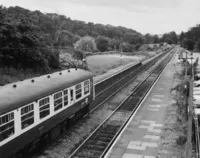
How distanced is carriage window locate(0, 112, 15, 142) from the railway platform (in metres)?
4.71

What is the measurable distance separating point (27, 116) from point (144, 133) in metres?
7.72

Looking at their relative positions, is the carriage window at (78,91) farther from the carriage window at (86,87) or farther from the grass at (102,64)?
the grass at (102,64)

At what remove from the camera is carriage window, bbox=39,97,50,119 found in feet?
43.7

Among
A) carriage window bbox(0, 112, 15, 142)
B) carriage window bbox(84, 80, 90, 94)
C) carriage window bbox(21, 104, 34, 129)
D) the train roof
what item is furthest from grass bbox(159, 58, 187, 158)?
carriage window bbox(0, 112, 15, 142)

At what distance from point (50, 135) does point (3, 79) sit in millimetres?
13896

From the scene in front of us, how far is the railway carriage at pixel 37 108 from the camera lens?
10.9 m

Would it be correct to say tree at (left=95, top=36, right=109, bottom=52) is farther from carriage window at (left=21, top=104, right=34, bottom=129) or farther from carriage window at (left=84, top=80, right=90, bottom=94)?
carriage window at (left=21, top=104, right=34, bottom=129)

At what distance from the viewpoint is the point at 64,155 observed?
13875 millimetres

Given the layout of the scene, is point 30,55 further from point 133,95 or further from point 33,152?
point 33,152

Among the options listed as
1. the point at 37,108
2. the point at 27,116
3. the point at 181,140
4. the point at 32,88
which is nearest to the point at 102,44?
the point at 181,140

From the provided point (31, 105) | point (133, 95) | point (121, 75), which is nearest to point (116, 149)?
point (31, 105)

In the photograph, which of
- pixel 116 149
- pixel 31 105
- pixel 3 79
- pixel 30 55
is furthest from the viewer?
pixel 30 55

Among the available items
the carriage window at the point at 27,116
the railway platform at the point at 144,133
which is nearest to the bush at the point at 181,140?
the railway platform at the point at 144,133

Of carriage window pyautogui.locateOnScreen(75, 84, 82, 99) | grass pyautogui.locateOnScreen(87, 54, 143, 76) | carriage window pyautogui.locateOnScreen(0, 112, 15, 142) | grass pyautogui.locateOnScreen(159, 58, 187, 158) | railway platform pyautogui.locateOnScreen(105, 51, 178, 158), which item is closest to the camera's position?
carriage window pyautogui.locateOnScreen(0, 112, 15, 142)
